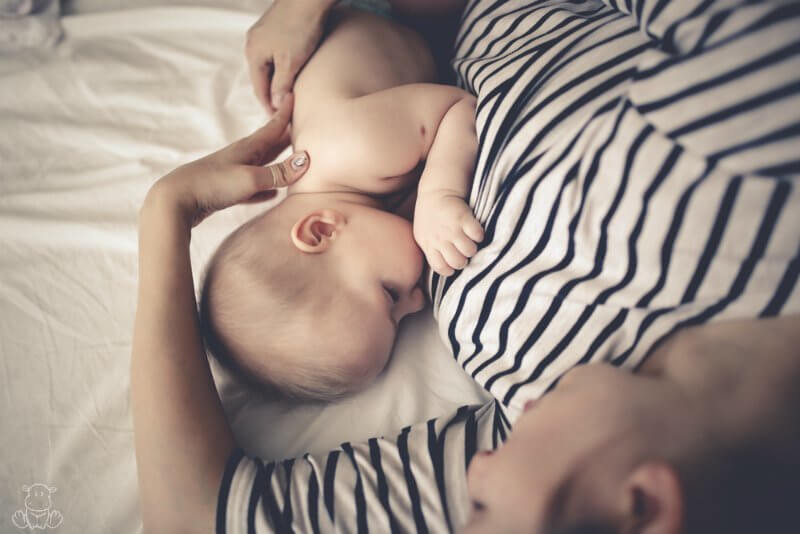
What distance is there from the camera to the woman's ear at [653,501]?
357 mm

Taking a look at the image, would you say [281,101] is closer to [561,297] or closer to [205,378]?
[205,378]

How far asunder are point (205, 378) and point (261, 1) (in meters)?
1.00

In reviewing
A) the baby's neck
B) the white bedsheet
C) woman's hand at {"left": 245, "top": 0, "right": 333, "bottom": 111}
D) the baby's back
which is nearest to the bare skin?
the white bedsheet

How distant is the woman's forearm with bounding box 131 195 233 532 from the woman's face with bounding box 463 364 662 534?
14.4 inches

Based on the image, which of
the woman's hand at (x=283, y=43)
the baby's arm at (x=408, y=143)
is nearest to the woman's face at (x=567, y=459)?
the baby's arm at (x=408, y=143)

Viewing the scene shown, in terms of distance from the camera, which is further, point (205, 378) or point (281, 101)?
point (281, 101)

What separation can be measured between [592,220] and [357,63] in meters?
0.61

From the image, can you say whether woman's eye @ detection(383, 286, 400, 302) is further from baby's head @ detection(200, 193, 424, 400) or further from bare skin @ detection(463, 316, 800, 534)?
bare skin @ detection(463, 316, 800, 534)

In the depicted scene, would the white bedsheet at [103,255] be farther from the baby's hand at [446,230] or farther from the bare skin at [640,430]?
the bare skin at [640,430]

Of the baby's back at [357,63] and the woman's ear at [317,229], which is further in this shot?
Answer: the baby's back at [357,63]

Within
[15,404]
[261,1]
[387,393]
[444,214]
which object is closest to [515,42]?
[444,214]

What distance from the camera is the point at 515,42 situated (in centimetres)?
80

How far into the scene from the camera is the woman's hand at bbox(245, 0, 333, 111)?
3.25 feet

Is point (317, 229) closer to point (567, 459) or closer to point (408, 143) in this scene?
point (408, 143)
